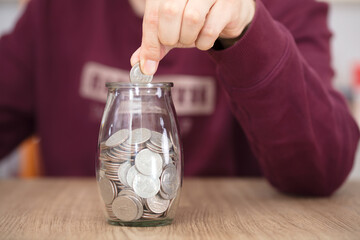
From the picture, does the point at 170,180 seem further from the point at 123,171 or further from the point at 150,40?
the point at 150,40

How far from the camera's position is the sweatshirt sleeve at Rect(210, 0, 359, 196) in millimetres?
740

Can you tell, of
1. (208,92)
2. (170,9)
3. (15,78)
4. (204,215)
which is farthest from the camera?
(15,78)

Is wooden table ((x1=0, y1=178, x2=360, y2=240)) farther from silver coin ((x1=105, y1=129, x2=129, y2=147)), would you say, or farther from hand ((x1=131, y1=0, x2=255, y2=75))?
hand ((x1=131, y1=0, x2=255, y2=75))

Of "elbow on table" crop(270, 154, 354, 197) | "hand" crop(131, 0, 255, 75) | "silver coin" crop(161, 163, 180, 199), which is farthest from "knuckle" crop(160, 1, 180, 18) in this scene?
"elbow on table" crop(270, 154, 354, 197)

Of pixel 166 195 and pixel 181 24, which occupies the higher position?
pixel 181 24

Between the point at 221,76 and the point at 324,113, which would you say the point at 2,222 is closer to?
the point at 221,76

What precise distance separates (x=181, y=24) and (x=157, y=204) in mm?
258

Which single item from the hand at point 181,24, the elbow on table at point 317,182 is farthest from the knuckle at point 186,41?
the elbow on table at point 317,182

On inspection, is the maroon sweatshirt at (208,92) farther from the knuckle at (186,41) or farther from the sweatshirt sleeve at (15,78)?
the knuckle at (186,41)

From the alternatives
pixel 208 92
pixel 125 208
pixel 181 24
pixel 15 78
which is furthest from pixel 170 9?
pixel 15 78

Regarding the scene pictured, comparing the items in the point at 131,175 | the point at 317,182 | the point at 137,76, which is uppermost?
the point at 137,76

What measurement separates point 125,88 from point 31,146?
1840 mm

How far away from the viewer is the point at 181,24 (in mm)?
615

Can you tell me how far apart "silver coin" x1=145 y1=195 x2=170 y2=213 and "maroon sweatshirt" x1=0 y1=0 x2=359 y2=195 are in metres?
0.24
